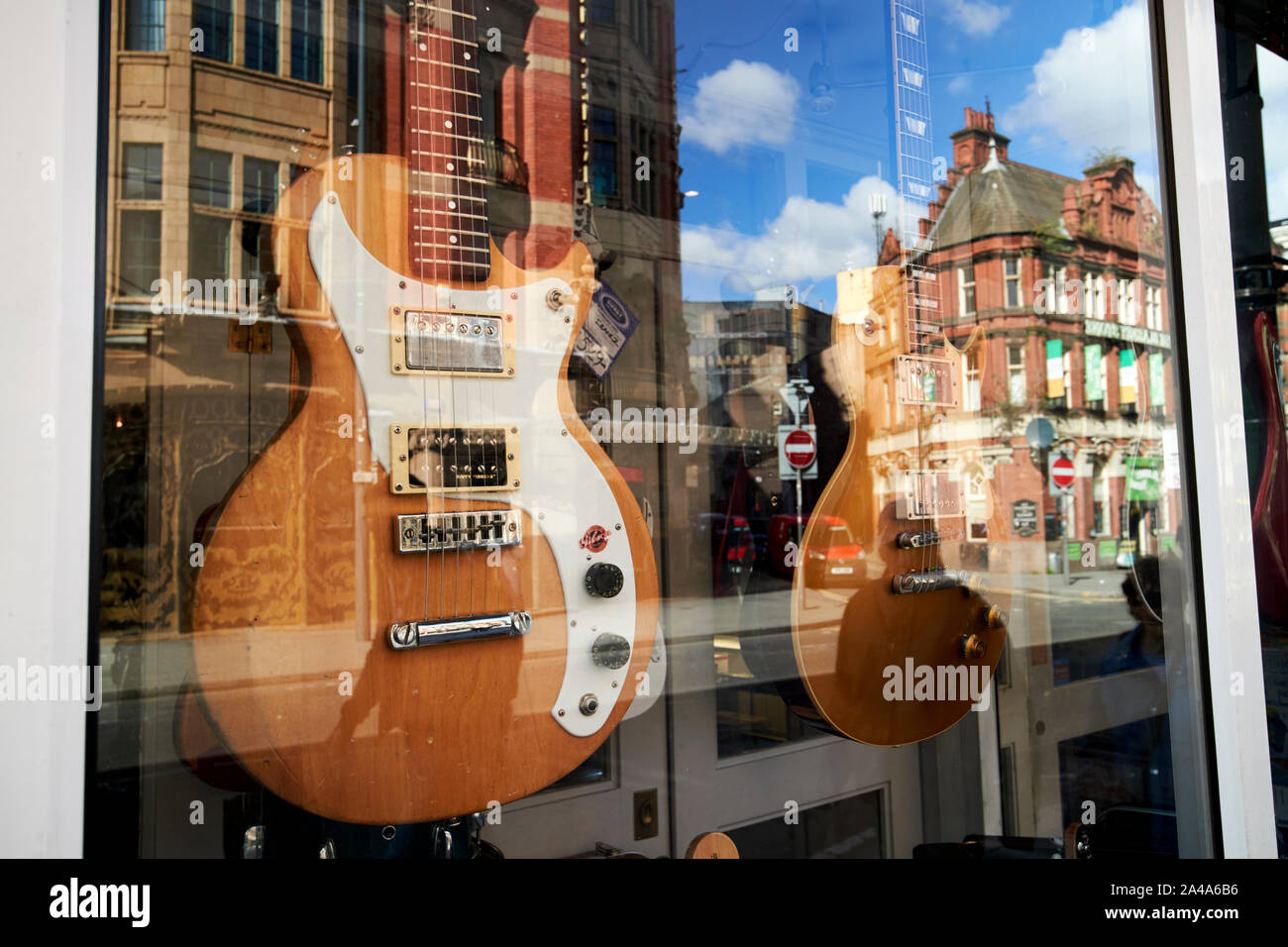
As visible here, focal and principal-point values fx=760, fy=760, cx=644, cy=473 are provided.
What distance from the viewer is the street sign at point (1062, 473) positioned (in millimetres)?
3109

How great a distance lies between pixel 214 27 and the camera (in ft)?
5.87

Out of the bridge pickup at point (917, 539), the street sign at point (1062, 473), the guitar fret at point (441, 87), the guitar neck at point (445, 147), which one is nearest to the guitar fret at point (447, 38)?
the guitar neck at point (445, 147)

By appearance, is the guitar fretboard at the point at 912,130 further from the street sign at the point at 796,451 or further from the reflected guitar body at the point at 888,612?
the street sign at the point at 796,451

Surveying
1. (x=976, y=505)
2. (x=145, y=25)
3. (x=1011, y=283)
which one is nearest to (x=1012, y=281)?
(x=1011, y=283)

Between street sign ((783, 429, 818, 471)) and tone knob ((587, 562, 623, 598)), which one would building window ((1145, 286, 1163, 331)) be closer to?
street sign ((783, 429, 818, 471))

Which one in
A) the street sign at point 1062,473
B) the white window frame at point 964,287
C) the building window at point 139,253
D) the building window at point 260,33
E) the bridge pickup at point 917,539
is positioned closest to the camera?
the building window at point 139,253

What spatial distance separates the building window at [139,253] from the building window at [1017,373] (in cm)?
261

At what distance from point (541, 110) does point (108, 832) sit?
1.86 meters

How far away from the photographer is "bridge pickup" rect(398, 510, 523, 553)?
1.50 meters

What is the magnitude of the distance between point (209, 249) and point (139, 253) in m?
0.27

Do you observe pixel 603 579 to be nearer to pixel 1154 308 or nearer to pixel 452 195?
pixel 452 195

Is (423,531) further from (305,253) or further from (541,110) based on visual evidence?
(541,110)
